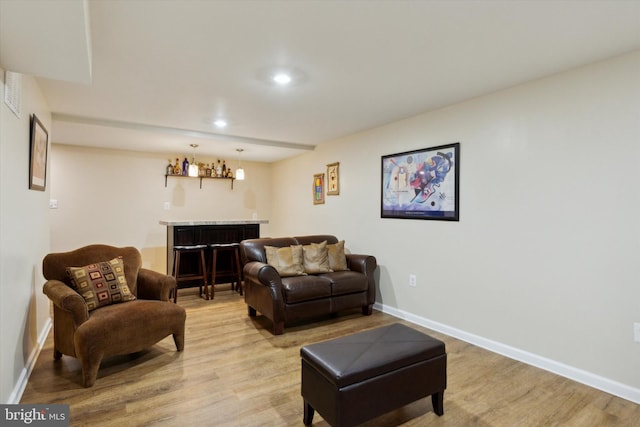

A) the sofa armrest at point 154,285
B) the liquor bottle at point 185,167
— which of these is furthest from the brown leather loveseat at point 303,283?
the liquor bottle at point 185,167

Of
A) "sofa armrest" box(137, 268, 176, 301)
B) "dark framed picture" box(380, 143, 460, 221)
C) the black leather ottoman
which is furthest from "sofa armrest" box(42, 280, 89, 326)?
"dark framed picture" box(380, 143, 460, 221)

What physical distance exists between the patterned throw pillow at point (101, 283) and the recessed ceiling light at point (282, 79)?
6.64 feet

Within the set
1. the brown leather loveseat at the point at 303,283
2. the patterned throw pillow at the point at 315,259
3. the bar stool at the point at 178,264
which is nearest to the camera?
the brown leather loveseat at the point at 303,283

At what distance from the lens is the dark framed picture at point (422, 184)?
3.14 meters

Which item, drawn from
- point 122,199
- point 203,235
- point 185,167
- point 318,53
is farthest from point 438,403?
point 122,199

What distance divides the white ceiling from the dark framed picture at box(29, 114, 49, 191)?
1.20 feet

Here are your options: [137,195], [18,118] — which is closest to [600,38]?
[18,118]

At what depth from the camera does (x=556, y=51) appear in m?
2.10

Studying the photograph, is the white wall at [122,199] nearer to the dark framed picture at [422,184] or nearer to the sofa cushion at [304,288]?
the sofa cushion at [304,288]

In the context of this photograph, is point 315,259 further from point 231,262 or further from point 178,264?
point 178,264

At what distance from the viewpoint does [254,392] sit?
2.20 metres

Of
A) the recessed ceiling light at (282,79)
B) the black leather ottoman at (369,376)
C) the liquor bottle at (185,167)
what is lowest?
the black leather ottoman at (369,376)

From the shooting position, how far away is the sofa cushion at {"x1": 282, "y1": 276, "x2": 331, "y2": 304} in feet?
10.7

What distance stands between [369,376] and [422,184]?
2.22m
